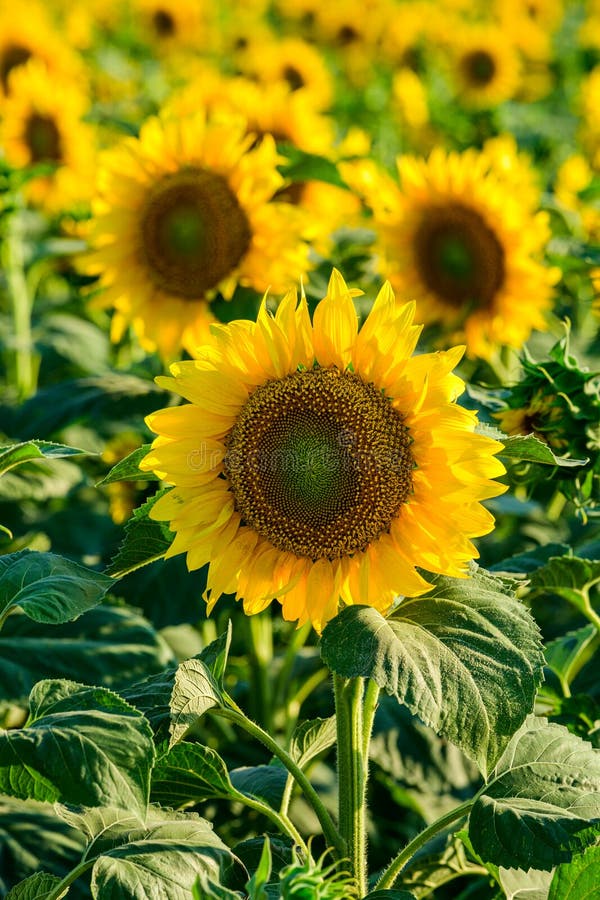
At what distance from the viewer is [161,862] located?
112 cm

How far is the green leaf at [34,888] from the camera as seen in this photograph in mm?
1237

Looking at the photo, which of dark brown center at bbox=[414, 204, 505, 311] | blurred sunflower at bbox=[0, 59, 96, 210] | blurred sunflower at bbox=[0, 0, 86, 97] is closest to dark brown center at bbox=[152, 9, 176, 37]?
blurred sunflower at bbox=[0, 0, 86, 97]

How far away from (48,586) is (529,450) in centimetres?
55

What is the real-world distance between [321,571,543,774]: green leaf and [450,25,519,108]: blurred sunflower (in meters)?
4.79

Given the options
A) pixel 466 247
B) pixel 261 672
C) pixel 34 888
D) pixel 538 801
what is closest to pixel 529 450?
pixel 538 801

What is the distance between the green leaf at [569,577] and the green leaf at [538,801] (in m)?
0.23

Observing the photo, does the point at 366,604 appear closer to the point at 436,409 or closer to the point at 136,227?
the point at 436,409

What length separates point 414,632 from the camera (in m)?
1.21

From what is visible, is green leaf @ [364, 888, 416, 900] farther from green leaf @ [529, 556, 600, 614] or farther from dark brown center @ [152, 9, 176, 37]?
dark brown center @ [152, 9, 176, 37]

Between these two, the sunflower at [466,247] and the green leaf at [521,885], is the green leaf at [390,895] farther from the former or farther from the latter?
the sunflower at [466,247]

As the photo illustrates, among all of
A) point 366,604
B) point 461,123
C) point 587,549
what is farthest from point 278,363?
point 461,123

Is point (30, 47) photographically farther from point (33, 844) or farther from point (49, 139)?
point (33, 844)

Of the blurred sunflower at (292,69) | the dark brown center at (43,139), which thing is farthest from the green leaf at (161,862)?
the blurred sunflower at (292,69)

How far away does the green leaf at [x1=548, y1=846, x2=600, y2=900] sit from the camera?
121 centimetres
